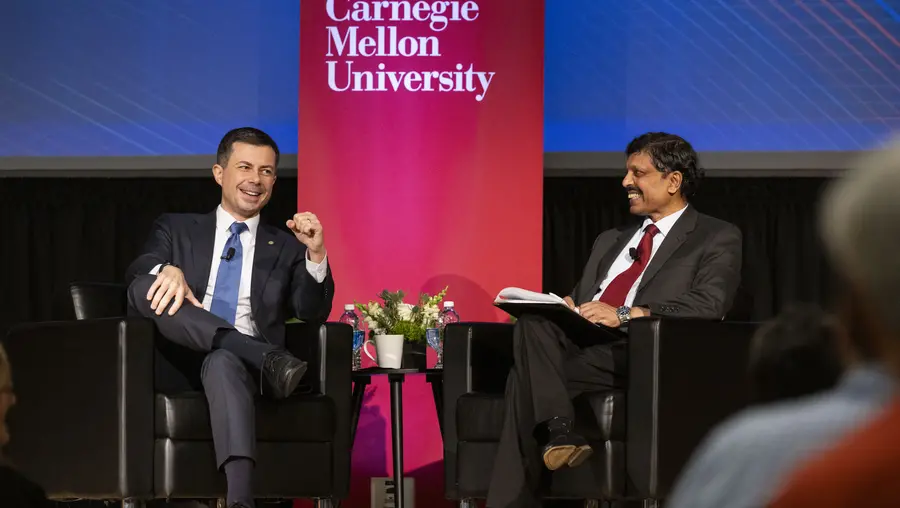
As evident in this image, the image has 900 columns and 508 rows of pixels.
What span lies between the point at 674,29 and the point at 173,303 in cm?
327

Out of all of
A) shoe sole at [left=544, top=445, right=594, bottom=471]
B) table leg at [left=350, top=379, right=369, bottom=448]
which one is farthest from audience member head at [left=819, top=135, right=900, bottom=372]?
table leg at [left=350, top=379, right=369, bottom=448]

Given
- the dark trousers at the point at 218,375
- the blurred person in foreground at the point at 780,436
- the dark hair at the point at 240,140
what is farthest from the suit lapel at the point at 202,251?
the blurred person in foreground at the point at 780,436

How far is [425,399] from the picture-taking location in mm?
4793

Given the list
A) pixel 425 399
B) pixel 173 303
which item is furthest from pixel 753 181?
pixel 173 303

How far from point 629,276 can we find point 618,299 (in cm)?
10

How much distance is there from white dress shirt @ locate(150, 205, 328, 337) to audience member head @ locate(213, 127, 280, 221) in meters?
0.04

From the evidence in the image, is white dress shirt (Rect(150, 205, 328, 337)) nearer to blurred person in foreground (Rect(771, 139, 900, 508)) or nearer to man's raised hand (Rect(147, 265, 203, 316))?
man's raised hand (Rect(147, 265, 203, 316))

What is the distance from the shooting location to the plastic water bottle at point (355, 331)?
4.24 meters

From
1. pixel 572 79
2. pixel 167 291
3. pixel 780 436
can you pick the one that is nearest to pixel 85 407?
pixel 167 291

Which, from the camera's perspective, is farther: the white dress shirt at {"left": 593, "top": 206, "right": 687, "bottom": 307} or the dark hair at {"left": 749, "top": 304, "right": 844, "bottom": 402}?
the white dress shirt at {"left": 593, "top": 206, "right": 687, "bottom": 307}

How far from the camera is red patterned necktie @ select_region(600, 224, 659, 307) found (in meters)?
3.97

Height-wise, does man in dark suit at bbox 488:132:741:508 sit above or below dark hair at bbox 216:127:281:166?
below

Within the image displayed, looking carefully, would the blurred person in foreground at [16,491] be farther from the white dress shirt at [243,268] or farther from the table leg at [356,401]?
the white dress shirt at [243,268]

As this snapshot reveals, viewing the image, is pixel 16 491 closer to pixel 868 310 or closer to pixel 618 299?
pixel 868 310
